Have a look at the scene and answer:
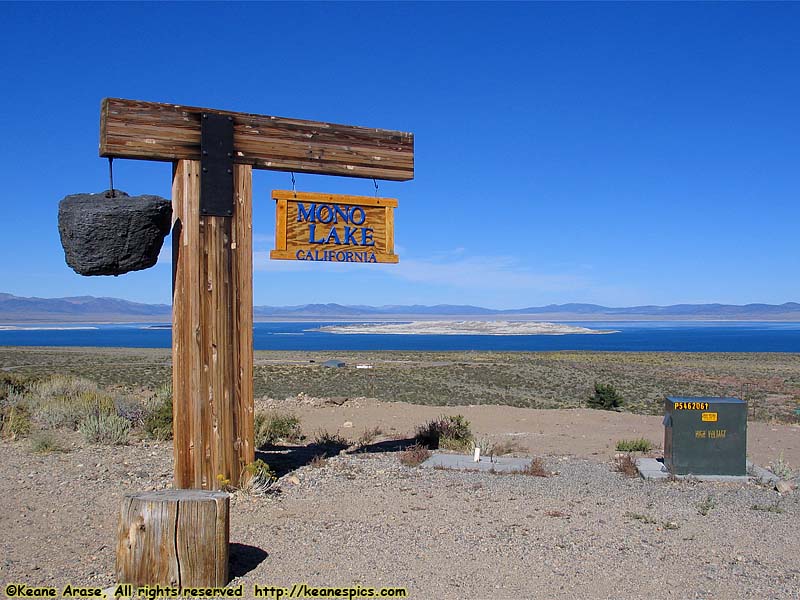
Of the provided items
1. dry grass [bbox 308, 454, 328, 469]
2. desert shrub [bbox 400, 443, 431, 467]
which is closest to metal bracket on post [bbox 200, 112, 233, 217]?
dry grass [bbox 308, 454, 328, 469]

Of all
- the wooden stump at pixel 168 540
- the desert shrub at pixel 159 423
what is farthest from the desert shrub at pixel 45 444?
the wooden stump at pixel 168 540

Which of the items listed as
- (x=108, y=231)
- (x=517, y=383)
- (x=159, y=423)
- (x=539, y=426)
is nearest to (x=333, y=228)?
(x=108, y=231)

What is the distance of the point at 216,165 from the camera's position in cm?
731

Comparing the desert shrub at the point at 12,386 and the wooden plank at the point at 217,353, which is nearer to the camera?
the wooden plank at the point at 217,353

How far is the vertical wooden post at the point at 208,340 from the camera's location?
712 cm

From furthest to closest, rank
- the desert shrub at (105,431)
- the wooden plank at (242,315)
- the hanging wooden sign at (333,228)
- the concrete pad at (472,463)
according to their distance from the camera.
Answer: the desert shrub at (105,431)
the concrete pad at (472,463)
the hanging wooden sign at (333,228)
the wooden plank at (242,315)

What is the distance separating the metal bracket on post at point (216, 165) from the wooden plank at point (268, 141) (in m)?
0.07

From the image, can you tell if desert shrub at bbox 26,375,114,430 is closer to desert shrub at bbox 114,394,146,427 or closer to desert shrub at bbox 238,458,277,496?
desert shrub at bbox 114,394,146,427

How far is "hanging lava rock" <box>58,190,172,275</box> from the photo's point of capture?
665cm

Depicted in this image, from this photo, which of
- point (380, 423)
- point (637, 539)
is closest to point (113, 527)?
point (637, 539)

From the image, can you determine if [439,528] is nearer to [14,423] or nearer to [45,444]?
[45,444]

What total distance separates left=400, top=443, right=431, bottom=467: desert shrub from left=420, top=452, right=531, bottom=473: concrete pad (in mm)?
68

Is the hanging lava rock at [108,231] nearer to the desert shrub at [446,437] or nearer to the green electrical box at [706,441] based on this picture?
the desert shrub at [446,437]

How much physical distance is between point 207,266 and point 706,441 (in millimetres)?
5894
